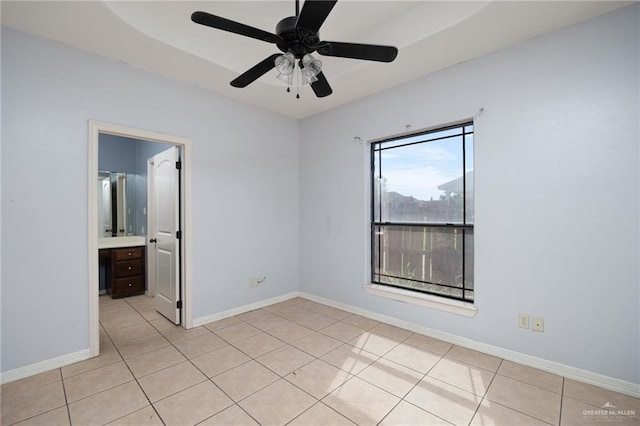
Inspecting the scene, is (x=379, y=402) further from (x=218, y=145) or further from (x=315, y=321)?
(x=218, y=145)

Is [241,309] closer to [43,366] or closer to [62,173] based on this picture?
[43,366]

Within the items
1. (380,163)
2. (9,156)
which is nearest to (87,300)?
(9,156)

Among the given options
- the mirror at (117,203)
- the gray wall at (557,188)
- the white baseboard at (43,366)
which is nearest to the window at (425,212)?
the gray wall at (557,188)

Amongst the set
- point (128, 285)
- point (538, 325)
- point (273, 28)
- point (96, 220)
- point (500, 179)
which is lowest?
point (128, 285)

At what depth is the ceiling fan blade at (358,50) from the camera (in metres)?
1.77

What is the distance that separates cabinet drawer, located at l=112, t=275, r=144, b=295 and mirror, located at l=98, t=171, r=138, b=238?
827mm

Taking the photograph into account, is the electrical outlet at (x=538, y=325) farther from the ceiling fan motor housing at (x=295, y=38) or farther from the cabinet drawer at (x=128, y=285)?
the cabinet drawer at (x=128, y=285)

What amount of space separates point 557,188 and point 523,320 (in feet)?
3.74

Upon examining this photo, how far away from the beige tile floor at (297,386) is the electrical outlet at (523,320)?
34cm

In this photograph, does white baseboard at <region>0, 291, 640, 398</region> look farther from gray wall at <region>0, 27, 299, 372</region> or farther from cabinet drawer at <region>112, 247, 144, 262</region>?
cabinet drawer at <region>112, 247, 144, 262</region>

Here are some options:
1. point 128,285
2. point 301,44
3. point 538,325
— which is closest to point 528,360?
point 538,325

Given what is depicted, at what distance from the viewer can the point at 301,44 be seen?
1.73 metres

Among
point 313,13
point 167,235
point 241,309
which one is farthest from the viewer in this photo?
A: point 241,309

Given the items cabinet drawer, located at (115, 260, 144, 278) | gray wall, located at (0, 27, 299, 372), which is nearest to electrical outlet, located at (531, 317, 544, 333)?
gray wall, located at (0, 27, 299, 372)
